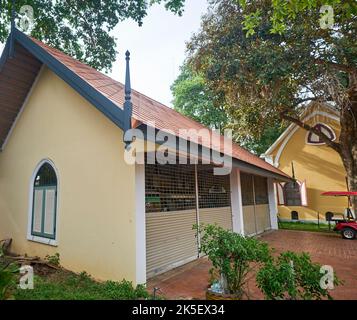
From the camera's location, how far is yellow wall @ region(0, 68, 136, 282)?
207 inches

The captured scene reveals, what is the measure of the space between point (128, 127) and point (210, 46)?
8.64m

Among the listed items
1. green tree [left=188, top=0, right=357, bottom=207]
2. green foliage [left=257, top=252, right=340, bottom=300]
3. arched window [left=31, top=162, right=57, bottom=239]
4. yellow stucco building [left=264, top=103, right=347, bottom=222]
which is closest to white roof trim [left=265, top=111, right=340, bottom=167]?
yellow stucco building [left=264, top=103, right=347, bottom=222]

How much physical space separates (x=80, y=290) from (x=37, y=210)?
356 cm

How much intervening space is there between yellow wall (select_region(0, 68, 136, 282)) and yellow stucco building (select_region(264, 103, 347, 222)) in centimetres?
1351

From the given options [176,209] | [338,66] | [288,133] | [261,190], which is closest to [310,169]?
[288,133]

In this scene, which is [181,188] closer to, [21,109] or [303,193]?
[21,109]

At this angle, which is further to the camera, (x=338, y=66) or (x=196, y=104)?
(x=196, y=104)

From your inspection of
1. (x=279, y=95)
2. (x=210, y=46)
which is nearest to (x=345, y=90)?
(x=279, y=95)

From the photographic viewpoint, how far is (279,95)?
11625mm

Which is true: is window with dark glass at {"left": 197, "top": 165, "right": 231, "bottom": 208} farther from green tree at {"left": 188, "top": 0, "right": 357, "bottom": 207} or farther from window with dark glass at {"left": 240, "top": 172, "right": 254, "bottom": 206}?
green tree at {"left": 188, "top": 0, "right": 357, "bottom": 207}

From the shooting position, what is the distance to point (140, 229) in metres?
5.04

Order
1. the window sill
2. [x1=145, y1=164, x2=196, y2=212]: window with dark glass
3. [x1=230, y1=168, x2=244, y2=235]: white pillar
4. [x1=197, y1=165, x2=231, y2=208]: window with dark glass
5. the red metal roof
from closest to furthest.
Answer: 1. the red metal roof
2. [x1=145, y1=164, x2=196, y2=212]: window with dark glass
3. the window sill
4. [x1=197, y1=165, x2=231, y2=208]: window with dark glass
5. [x1=230, y1=168, x2=244, y2=235]: white pillar

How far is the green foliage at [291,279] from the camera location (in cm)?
329

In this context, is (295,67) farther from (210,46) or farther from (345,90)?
(210,46)
